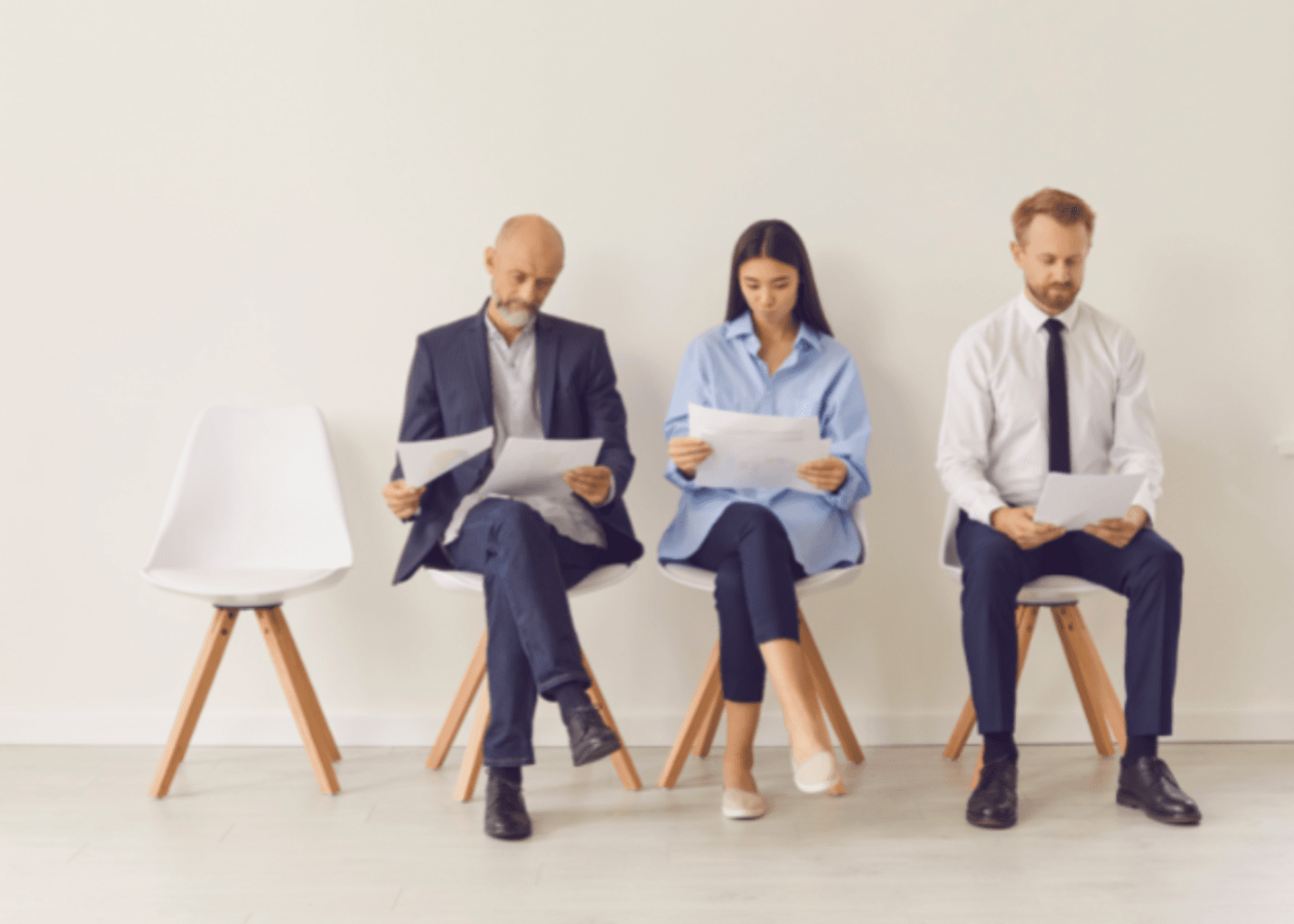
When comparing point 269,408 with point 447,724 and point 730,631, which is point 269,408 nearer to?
point 447,724

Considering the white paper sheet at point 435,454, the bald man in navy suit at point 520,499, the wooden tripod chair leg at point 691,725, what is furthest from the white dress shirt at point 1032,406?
the white paper sheet at point 435,454

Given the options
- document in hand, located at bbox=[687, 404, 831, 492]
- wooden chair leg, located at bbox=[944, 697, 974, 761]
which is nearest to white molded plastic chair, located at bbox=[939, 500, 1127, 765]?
wooden chair leg, located at bbox=[944, 697, 974, 761]

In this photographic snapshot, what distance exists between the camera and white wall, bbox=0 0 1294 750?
2.75m

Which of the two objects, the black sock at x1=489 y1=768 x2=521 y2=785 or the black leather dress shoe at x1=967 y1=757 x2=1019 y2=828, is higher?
the black sock at x1=489 y1=768 x2=521 y2=785

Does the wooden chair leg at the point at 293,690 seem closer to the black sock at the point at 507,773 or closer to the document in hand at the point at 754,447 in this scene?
the black sock at the point at 507,773

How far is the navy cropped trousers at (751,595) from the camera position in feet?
7.27

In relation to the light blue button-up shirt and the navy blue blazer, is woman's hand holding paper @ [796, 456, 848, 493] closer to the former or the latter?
the light blue button-up shirt

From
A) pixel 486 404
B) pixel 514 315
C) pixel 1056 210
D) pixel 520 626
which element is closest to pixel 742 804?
pixel 520 626

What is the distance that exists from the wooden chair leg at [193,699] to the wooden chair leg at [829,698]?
133cm

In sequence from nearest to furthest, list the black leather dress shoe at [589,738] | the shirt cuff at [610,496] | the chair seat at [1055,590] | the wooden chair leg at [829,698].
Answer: the black leather dress shoe at [589,738] → the chair seat at [1055,590] → the shirt cuff at [610,496] → the wooden chair leg at [829,698]

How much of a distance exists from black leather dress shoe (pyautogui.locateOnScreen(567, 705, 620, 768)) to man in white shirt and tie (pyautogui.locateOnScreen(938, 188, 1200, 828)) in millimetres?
779

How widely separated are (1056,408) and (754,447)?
0.74 meters

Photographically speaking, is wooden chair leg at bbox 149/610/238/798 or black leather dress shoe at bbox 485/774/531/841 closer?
black leather dress shoe at bbox 485/774/531/841

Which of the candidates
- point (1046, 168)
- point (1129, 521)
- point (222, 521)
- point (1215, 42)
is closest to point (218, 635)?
point (222, 521)
